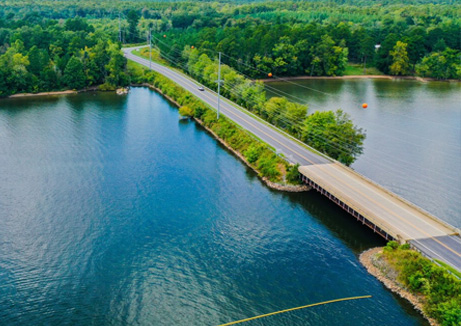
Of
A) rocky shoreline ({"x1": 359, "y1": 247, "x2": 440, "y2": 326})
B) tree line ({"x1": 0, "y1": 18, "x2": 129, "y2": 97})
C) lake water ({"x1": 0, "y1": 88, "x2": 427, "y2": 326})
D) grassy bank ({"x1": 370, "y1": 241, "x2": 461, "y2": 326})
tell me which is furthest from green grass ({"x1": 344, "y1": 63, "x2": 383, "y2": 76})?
grassy bank ({"x1": 370, "y1": 241, "x2": 461, "y2": 326})

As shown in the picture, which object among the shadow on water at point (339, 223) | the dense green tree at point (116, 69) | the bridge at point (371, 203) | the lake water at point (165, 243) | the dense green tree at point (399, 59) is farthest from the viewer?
the dense green tree at point (399, 59)

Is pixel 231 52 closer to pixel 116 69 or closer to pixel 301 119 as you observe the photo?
pixel 116 69

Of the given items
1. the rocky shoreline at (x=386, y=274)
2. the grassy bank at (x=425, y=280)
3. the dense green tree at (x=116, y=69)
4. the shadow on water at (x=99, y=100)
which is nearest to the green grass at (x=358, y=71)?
Result: the dense green tree at (x=116, y=69)

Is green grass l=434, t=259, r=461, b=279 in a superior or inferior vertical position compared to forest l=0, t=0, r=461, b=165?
inferior

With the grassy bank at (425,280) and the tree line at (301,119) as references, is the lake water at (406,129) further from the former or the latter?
the grassy bank at (425,280)

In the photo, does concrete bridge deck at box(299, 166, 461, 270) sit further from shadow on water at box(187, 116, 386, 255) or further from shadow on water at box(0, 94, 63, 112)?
shadow on water at box(0, 94, 63, 112)

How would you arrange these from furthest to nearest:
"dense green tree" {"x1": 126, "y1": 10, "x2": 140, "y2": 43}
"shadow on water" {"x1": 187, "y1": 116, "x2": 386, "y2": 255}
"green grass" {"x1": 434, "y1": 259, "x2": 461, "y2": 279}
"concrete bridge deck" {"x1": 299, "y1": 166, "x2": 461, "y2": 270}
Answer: "dense green tree" {"x1": 126, "y1": 10, "x2": 140, "y2": 43}
"shadow on water" {"x1": 187, "y1": 116, "x2": 386, "y2": 255}
"concrete bridge deck" {"x1": 299, "y1": 166, "x2": 461, "y2": 270}
"green grass" {"x1": 434, "y1": 259, "x2": 461, "y2": 279}

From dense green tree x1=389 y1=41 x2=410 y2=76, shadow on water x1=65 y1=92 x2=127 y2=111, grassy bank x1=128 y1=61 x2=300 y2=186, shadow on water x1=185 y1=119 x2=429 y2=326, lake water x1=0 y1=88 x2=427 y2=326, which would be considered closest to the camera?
lake water x1=0 y1=88 x2=427 y2=326

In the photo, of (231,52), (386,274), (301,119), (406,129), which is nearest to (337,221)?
(386,274)
